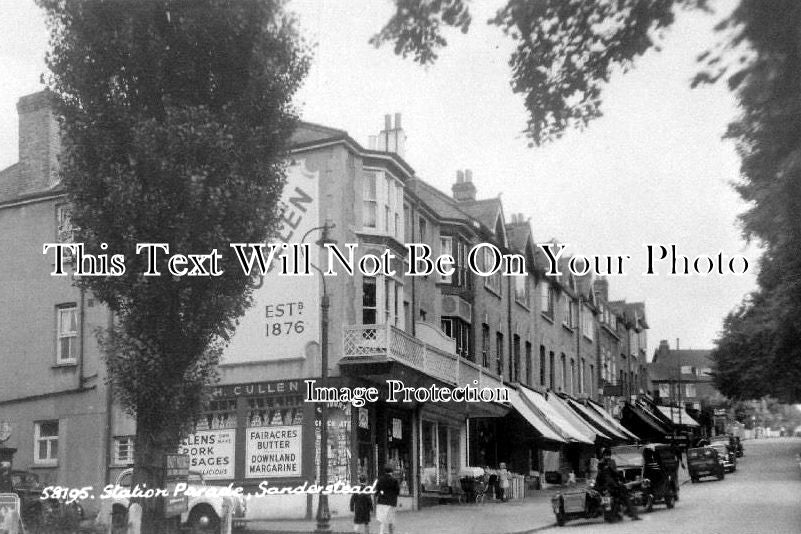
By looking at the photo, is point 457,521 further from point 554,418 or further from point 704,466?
point 704,466

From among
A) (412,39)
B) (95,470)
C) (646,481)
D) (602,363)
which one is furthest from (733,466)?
(412,39)

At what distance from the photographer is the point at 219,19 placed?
48.2 feet

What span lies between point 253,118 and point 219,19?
1641mm

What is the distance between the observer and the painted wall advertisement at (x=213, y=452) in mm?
23875

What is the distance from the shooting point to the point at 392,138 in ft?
59.9

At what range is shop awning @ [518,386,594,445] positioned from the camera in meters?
33.2

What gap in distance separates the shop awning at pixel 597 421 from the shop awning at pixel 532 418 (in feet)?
25.9

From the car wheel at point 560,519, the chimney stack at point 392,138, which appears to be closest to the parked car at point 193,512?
the chimney stack at point 392,138

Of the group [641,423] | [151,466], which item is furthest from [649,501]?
[641,423]

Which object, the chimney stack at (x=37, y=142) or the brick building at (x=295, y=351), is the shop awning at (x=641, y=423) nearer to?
the brick building at (x=295, y=351)

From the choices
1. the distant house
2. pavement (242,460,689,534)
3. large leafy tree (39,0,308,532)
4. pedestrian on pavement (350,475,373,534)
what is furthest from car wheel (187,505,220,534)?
the distant house

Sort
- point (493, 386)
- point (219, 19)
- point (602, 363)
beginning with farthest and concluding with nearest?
point (602, 363)
point (493, 386)
point (219, 19)

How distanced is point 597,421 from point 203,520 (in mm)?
26525

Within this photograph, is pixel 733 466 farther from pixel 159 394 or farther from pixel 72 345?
pixel 159 394
